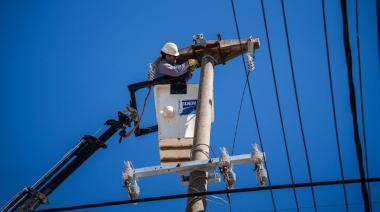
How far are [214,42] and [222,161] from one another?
3.79m

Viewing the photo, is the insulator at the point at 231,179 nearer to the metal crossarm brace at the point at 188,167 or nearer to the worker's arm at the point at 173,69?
Result: the metal crossarm brace at the point at 188,167

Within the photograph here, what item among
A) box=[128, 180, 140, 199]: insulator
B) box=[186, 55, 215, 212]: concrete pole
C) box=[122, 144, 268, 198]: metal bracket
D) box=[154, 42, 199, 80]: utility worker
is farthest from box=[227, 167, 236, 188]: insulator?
box=[154, 42, 199, 80]: utility worker

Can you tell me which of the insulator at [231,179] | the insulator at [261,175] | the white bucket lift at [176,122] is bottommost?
the insulator at [231,179]

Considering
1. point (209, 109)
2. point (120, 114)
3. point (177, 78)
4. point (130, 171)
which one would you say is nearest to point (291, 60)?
point (209, 109)

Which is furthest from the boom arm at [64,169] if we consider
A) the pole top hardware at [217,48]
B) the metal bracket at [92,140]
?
the pole top hardware at [217,48]

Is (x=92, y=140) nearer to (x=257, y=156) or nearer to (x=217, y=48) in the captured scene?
(x=217, y=48)

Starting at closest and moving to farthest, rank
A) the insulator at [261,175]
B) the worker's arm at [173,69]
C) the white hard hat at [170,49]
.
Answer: the insulator at [261,175], the worker's arm at [173,69], the white hard hat at [170,49]

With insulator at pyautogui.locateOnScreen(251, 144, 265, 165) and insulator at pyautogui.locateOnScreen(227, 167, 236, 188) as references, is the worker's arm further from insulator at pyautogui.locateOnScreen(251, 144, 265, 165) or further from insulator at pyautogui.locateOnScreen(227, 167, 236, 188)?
insulator at pyautogui.locateOnScreen(227, 167, 236, 188)

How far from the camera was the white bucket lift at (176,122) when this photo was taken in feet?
29.9

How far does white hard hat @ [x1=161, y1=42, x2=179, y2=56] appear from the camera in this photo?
10266mm

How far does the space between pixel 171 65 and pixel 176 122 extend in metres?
1.43

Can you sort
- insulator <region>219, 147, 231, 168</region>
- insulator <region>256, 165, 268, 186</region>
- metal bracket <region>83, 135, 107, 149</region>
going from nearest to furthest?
1. insulator <region>219, 147, 231, 168</region>
2. insulator <region>256, 165, 268, 186</region>
3. metal bracket <region>83, 135, 107, 149</region>

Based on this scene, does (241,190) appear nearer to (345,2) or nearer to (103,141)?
(345,2)

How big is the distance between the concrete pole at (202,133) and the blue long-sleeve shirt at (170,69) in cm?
38
